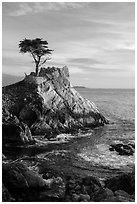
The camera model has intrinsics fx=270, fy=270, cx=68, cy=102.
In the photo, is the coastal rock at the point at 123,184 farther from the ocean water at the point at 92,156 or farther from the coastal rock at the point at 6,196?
the coastal rock at the point at 6,196

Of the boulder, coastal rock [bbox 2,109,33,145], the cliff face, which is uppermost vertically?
the cliff face

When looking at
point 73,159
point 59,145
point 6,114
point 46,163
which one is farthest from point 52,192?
point 6,114

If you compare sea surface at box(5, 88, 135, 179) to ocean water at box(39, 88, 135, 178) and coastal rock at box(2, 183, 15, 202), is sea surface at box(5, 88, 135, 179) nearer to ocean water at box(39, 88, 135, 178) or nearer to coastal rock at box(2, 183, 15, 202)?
ocean water at box(39, 88, 135, 178)

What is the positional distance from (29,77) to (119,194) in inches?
1325

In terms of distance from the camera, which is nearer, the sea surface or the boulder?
the sea surface

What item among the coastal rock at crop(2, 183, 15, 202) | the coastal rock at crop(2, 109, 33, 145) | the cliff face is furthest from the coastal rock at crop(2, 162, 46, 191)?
the cliff face

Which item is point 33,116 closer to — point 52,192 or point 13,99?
point 13,99

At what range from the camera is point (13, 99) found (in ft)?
144

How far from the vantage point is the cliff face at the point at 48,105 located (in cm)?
4056

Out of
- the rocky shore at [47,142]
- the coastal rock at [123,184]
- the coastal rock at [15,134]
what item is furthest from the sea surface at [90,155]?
the coastal rock at [15,134]

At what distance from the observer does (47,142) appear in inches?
1280

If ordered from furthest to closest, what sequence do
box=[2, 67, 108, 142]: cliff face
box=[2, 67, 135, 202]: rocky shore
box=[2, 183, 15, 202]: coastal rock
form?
box=[2, 67, 108, 142]: cliff face → box=[2, 67, 135, 202]: rocky shore → box=[2, 183, 15, 202]: coastal rock

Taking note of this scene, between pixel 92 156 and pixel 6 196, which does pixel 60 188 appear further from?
pixel 92 156

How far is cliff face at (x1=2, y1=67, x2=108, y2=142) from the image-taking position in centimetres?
4056
